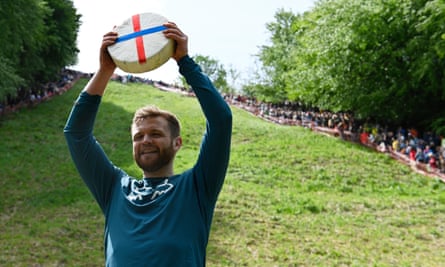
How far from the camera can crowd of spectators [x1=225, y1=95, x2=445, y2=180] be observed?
65.1ft

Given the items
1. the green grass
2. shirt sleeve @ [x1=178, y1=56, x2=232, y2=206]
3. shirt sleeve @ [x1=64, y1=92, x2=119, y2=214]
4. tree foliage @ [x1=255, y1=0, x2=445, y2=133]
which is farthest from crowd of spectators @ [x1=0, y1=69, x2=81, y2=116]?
shirt sleeve @ [x1=178, y1=56, x2=232, y2=206]

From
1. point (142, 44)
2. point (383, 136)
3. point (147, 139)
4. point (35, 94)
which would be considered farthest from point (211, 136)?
point (35, 94)

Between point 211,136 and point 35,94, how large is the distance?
3457 centimetres

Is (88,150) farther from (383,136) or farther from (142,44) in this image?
(383,136)

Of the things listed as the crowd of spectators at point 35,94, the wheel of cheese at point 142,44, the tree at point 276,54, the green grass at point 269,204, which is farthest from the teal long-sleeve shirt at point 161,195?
the tree at point 276,54

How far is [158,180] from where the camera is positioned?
9.00 feet

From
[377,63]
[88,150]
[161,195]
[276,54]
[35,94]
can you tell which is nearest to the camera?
[161,195]

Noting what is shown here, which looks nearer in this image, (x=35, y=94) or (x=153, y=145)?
(x=153, y=145)

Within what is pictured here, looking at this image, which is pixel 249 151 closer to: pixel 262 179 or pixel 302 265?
pixel 262 179

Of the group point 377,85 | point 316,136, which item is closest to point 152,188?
point 316,136

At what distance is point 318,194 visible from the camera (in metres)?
16.3

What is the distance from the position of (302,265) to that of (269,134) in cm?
1626

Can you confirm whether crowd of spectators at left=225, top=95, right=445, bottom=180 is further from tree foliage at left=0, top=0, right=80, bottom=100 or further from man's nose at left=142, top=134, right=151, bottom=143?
man's nose at left=142, top=134, right=151, bottom=143

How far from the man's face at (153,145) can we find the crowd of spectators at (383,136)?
17.8 metres
